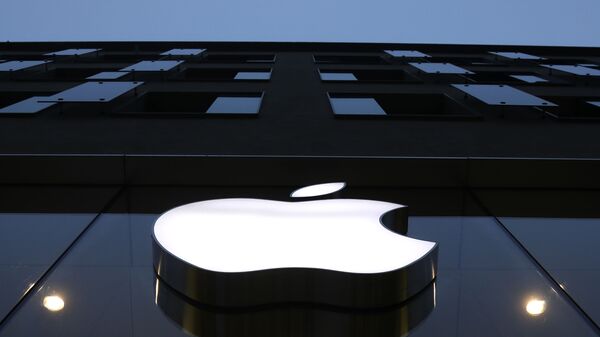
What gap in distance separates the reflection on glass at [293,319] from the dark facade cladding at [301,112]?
4.32m

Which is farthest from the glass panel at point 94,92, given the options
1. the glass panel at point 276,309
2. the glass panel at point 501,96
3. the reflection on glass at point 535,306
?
the reflection on glass at point 535,306

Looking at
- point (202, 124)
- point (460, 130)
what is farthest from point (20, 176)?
point (460, 130)

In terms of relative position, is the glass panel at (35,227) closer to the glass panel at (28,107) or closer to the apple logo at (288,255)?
the apple logo at (288,255)

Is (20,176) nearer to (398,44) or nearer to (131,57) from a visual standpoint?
(131,57)

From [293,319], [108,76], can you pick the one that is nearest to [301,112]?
[108,76]

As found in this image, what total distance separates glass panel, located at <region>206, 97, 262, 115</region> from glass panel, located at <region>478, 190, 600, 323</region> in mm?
5602

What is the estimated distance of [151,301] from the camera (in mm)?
4547

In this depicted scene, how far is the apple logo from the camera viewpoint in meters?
4.30

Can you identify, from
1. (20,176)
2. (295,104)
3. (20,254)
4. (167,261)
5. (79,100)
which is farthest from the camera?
(295,104)

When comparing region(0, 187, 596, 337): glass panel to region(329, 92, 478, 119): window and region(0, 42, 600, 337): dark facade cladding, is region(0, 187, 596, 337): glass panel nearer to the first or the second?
region(0, 42, 600, 337): dark facade cladding

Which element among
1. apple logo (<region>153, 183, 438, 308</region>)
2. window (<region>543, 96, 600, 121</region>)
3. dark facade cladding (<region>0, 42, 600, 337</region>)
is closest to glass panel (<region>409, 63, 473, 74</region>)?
dark facade cladding (<region>0, 42, 600, 337</region>)

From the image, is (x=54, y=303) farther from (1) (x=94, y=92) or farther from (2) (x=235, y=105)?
(1) (x=94, y=92)

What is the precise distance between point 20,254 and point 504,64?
21.4 m

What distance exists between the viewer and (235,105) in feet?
41.4
